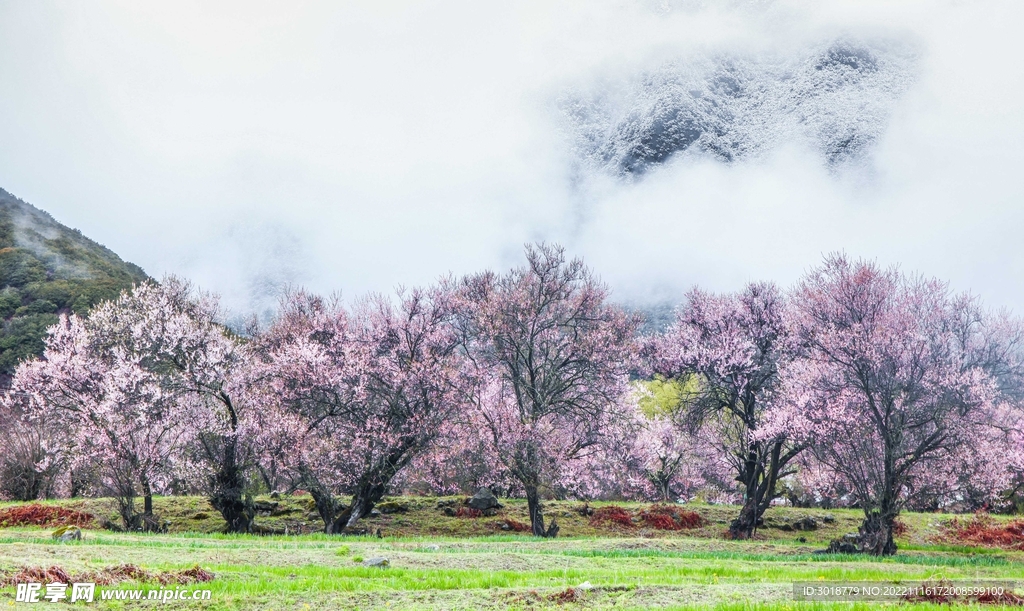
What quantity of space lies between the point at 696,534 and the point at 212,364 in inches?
858

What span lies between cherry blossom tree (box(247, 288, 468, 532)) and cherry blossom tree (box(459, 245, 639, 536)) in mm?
2370

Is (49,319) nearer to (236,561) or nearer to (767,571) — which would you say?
(236,561)

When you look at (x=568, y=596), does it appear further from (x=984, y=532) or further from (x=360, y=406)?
(x=984, y=532)

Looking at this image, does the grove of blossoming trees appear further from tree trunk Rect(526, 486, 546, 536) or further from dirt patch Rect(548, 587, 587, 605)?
dirt patch Rect(548, 587, 587, 605)

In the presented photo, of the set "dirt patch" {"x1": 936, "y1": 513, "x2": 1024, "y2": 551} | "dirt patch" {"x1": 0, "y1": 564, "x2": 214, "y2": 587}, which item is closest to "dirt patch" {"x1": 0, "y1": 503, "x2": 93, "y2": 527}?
"dirt patch" {"x1": 0, "y1": 564, "x2": 214, "y2": 587}

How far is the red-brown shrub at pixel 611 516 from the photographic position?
30.8 meters

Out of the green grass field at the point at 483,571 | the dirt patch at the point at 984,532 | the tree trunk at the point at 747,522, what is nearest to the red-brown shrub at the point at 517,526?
the green grass field at the point at 483,571

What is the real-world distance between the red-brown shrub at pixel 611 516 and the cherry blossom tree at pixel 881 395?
9.96 meters

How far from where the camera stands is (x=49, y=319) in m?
58.0

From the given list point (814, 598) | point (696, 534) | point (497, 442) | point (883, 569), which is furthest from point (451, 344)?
point (814, 598)

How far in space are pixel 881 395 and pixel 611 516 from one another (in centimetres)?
1434

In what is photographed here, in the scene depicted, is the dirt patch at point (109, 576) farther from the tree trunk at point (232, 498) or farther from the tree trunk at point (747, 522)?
the tree trunk at point (747, 522)

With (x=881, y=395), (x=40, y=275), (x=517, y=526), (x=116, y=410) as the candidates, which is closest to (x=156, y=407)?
(x=116, y=410)

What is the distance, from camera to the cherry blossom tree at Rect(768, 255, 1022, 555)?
832 inches
